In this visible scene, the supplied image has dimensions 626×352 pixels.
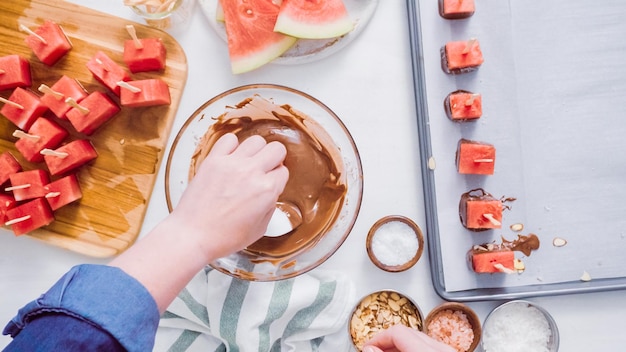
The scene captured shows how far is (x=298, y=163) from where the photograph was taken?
4.20ft

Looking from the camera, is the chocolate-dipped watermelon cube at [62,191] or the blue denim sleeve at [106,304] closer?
the blue denim sleeve at [106,304]

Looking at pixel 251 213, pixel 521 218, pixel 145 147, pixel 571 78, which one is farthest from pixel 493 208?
pixel 145 147

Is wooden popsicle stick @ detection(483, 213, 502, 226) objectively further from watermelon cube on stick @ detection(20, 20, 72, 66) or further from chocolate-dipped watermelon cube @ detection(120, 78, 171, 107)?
watermelon cube on stick @ detection(20, 20, 72, 66)

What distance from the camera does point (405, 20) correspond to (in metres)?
1.40

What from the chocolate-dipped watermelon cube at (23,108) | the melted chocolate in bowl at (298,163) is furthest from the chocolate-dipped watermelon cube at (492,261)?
the chocolate-dipped watermelon cube at (23,108)

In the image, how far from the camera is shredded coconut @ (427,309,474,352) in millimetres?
1317

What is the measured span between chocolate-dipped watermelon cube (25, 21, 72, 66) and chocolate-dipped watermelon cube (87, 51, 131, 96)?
0.08 meters

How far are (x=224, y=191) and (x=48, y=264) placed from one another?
673 millimetres

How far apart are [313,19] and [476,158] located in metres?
0.52

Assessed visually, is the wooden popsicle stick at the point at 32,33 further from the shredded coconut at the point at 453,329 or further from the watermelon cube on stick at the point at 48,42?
the shredded coconut at the point at 453,329

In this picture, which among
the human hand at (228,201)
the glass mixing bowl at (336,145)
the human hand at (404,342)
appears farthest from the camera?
the glass mixing bowl at (336,145)

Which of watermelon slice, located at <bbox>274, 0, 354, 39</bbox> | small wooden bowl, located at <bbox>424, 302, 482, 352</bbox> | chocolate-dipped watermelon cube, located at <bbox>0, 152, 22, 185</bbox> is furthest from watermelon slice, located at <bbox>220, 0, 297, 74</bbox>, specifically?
small wooden bowl, located at <bbox>424, 302, 482, 352</bbox>

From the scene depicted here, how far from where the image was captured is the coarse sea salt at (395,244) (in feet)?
4.40

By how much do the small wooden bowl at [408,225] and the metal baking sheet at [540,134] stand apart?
0.05 meters
